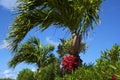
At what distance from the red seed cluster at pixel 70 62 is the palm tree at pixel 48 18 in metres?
0.23

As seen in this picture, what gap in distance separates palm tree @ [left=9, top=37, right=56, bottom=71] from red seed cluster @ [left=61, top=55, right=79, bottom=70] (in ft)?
28.2

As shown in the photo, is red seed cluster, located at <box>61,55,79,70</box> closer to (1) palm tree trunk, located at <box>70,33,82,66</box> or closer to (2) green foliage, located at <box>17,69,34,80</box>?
(1) palm tree trunk, located at <box>70,33,82,66</box>

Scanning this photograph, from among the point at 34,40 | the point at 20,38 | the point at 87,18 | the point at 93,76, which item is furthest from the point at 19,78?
the point at 93,76

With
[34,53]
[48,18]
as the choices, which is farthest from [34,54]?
[48,18]

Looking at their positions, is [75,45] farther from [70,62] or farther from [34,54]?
[34,54]

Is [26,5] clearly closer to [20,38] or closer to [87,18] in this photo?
[20,38]

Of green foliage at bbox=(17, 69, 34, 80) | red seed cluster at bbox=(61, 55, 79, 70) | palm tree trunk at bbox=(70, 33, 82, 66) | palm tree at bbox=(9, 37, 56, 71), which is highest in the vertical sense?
palm tree at bbox=(9, 37, 56, 71)

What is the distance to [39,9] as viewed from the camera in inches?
600

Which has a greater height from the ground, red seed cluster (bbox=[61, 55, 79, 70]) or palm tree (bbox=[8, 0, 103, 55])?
palm tree (bbox=[8, 0, 103, 55])

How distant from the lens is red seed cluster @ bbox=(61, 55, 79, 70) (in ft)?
47.2

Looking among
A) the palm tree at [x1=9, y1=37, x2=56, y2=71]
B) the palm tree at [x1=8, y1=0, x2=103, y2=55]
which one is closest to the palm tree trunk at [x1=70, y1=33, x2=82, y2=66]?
the palm tree at [x1=8, y1=0, x2=103, y2=55]

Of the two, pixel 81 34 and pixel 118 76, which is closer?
pixel 118 76

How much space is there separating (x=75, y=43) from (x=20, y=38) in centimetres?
207

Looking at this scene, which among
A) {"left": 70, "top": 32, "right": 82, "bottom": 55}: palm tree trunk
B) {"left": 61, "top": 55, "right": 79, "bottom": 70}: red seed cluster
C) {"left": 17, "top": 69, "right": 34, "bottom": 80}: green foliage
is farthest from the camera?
{"left": 17, "top": 69, "right": 34, "bottom": 80}: green foliage
